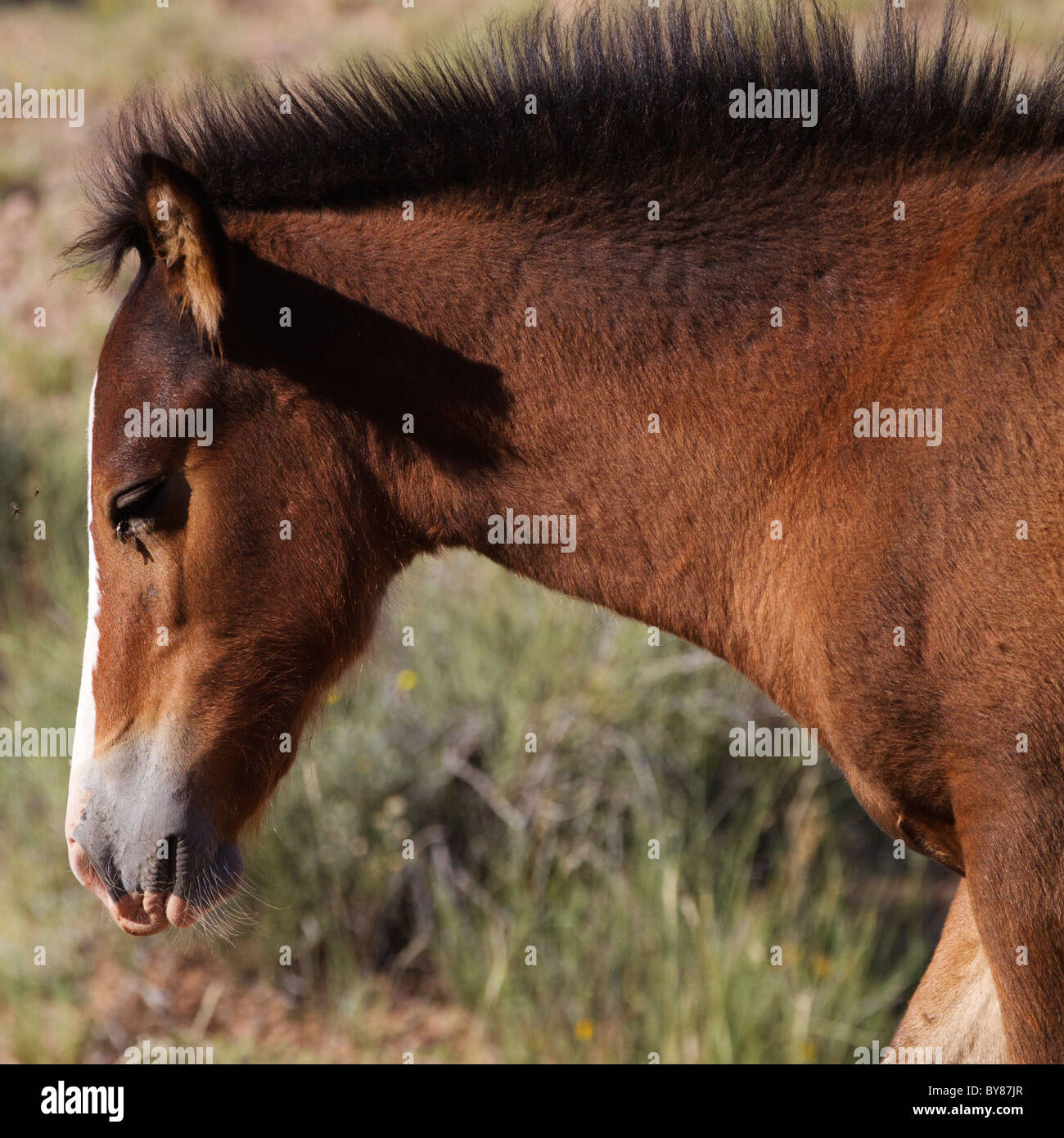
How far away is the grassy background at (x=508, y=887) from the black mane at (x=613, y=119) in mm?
1942

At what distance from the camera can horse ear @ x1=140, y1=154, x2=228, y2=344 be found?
222 centimetres

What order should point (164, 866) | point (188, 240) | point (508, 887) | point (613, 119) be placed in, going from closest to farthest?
point (188, 240), point (613, 119), point (164, 866), point (508, 887)

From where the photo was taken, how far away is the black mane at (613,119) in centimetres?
233

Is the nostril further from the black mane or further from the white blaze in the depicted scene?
the black mane

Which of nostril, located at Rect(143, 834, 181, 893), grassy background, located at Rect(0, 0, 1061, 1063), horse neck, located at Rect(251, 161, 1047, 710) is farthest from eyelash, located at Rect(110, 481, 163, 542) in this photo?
grassy background, located at Rect(0, 0, 1061, 1063)

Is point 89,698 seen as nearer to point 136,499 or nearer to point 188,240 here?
point 136,499

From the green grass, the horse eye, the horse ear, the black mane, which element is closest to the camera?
the horse ear

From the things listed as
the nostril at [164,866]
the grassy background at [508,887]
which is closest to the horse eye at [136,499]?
the nostril at [164,866]

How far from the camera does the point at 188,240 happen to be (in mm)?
2285

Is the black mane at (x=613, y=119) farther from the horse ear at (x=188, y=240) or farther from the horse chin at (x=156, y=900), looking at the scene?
the horse chin at (x=156, y=900)

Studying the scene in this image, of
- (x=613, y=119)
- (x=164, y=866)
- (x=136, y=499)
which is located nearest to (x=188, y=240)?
(x=136, y=499)

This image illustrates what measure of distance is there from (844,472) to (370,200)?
114 centimetres

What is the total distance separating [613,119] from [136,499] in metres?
1.26

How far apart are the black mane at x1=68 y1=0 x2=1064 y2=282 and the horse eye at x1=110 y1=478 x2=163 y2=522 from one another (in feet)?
1.82
